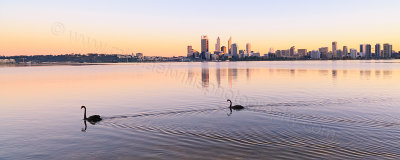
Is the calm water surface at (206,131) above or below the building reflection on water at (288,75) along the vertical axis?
below

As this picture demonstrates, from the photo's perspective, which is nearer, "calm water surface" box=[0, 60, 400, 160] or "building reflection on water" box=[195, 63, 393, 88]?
"calm water surface" box=[0, 60, 400, 160]

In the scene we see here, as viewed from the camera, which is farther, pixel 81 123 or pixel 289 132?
pixel 81 123

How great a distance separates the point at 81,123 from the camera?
83.5 ft

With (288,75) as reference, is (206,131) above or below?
below

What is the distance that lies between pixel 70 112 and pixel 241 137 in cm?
1972

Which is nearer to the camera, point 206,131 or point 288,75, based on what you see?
point 206,131

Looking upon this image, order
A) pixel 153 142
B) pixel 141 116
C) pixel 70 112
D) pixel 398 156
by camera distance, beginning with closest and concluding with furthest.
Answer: pixel 398 156, pixel 153 142, pixel 141 116, pixel 70 112

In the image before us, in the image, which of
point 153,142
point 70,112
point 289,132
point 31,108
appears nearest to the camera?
point 153,142

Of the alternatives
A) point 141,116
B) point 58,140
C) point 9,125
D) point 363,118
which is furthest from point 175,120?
point 363,118

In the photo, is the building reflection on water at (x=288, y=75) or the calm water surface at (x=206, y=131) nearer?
the calm water surface at (x=206, y=131)

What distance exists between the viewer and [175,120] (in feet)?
85.4

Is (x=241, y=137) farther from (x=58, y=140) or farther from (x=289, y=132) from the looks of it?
(x=58, y=140)

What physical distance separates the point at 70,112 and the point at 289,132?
22.2 metres

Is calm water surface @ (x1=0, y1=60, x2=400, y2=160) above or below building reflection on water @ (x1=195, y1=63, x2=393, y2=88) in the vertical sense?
below
